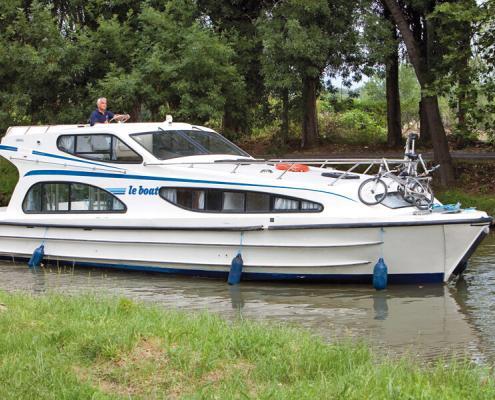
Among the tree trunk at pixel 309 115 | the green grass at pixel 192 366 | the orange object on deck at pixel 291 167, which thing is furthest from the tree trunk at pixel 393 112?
the green grass at pixel 192 366

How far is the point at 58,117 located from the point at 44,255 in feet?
30.8

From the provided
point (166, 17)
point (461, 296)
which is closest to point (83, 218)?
point (461, 296)

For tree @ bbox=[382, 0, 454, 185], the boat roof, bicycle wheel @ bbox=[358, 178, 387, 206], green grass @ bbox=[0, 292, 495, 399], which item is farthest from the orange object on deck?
tree @ bbox=[382, 0, 454, 185]

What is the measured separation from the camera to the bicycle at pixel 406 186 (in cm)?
1352

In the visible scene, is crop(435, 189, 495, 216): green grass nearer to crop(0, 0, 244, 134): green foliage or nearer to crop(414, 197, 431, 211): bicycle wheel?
Answer: crop(0, 0, 244, 134): green foliage

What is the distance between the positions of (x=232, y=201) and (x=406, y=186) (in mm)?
2930

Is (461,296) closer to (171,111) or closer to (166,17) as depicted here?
(171,111)

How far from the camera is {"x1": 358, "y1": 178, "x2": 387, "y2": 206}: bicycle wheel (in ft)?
44.2

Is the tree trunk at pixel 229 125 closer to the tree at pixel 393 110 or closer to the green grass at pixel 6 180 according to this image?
the tree at pixel 393 110

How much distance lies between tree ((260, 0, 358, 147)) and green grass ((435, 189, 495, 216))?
17.6ft

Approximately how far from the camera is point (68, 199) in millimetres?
16078

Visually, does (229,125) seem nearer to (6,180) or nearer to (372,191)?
(6,180)

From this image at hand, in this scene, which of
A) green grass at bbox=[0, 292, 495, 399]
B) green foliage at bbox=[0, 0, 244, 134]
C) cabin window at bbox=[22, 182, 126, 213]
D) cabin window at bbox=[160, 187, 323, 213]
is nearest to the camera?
green grass at bbox=[0, 292, 495, 399]

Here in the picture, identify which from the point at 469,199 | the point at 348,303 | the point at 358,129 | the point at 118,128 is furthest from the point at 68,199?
the point at 358,129
